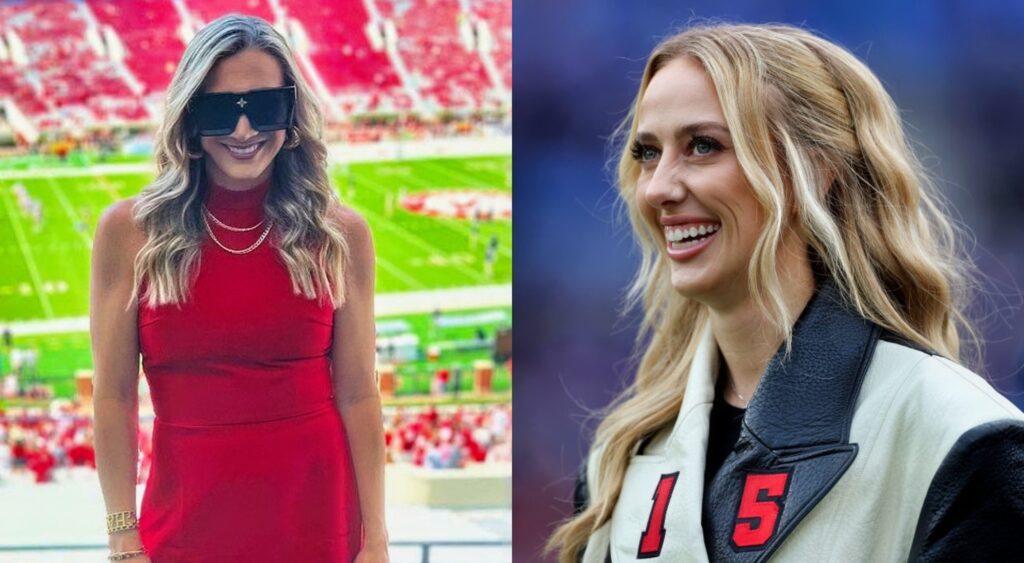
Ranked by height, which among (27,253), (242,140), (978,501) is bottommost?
(978,501)

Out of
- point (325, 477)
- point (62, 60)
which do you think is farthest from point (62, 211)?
point (325, 477)

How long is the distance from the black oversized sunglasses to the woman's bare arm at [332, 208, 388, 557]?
240mm

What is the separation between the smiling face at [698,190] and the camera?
1.78 m

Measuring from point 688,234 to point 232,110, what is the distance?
1.01 metres

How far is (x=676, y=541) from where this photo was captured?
1731 millimetres

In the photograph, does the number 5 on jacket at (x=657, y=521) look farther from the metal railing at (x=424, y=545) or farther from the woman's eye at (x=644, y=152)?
the metal railing at (x=424, y=545)

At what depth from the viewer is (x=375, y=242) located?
2471mm

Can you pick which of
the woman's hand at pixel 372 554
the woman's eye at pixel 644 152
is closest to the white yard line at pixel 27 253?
the woman's hand at pixel 372 554

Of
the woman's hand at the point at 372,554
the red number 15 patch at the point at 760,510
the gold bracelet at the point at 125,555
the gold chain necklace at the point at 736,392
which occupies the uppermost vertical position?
the gold chain necklace at the point at 736,392

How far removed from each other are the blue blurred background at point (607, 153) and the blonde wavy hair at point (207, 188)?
1.41 ft

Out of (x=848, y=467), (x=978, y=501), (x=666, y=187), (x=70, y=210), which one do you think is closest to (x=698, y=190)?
(x=666, y=187)

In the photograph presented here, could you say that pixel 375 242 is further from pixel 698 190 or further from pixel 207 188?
pixel 698 190

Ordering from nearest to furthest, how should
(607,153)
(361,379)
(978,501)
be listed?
(978,501) → (361,379) → (607,153)

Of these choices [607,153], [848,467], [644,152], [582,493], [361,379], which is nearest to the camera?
[848,467]
